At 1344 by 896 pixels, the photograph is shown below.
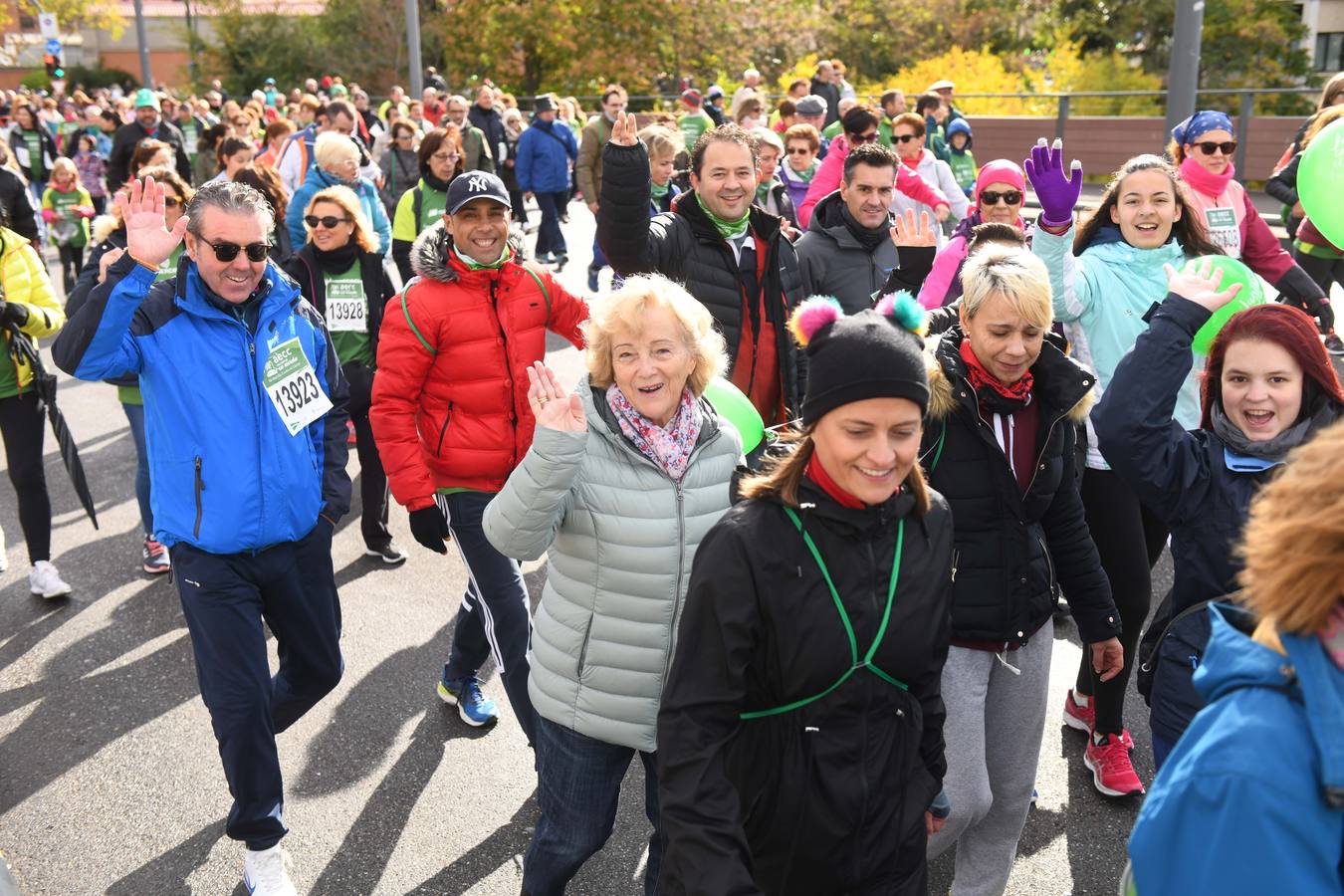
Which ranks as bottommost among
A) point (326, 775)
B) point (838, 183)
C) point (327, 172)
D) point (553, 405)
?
point (326, 775)

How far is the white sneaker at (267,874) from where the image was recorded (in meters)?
3.86

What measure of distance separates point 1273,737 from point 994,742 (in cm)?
207

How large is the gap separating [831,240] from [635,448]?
2.78 m

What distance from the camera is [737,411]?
12.5ft

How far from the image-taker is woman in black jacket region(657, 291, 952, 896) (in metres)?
2.47

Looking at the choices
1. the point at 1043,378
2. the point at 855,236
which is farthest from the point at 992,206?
the point at 1043,378

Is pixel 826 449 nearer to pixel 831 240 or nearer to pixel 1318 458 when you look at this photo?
pixel 1318 458

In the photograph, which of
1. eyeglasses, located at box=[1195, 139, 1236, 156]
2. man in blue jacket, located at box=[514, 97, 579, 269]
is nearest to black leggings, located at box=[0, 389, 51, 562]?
eyeglasses, located at box=[1195, 139, 1236, 156]

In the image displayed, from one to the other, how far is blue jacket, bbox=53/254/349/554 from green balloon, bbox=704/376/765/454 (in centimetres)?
137

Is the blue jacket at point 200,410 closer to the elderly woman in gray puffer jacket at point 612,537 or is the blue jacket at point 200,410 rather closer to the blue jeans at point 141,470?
the elderly woman in gray puffer jacket at point 612,537

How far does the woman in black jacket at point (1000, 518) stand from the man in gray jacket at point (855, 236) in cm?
196

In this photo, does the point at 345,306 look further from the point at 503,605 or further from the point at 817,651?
the point at 817,651

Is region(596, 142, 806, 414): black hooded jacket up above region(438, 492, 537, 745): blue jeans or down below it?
above

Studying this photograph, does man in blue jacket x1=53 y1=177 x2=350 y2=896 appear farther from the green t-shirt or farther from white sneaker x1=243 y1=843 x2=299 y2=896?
the green t-shirt
